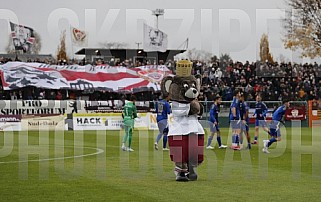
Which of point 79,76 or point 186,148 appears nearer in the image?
point 186,148

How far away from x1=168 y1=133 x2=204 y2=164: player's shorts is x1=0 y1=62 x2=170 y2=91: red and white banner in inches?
1165

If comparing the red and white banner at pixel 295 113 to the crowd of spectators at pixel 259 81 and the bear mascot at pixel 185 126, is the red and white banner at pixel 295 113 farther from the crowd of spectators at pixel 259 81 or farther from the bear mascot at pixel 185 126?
the bear mascot at pixel 185 126

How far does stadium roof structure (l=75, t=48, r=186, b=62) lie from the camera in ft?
171

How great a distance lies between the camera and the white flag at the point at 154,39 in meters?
47.0

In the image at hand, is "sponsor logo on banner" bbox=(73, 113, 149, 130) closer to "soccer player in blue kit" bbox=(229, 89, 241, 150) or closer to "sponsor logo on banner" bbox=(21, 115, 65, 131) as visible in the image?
"sponsor logo on banner" bbox=(21, 115, 65, 131)

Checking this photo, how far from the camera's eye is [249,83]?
44.4m

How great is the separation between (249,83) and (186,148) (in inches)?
1199

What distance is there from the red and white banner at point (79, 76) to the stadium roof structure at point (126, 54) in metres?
4.50

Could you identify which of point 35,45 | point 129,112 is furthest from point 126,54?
point 129,112

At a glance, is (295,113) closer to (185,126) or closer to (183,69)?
(183,69)

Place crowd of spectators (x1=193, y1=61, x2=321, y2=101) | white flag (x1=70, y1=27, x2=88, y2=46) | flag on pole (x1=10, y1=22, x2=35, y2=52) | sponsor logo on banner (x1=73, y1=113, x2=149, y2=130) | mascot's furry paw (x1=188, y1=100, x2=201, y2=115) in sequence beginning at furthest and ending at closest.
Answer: white flag (x1=70, y1=27, x2=88, y2=46), crowd of spectators (x1=193, y1=61, x2=321, y2=101), flag on pole (x1=10, y1=22, x2=35, y2=52), sponsor logo on banner (x1=73, y1=113, x2=149, y2=130), mascot's furry paw (x1=188, y1=100, x2=201, y2=115)

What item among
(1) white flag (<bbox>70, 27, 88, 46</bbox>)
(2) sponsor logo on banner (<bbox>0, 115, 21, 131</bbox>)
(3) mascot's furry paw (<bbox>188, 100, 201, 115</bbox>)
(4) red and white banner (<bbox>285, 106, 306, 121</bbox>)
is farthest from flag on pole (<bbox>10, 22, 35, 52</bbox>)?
(3) mascot's furry paw (<bbox>188, 100, 201, 115</bbox>)

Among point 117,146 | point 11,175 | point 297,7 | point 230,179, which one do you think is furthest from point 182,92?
point 297,7

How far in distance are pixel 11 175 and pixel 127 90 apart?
3079cm
